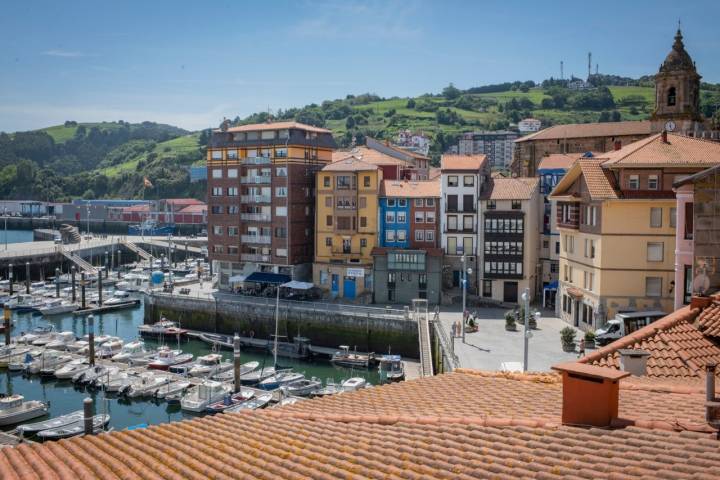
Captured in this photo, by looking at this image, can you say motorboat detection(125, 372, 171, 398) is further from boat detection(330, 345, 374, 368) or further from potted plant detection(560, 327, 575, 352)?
potted plant detection(560, 327, 575, 352)

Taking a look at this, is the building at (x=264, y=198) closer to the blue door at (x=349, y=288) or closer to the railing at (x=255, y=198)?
the railing at (x=255, y=198)

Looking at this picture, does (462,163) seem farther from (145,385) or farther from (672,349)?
(672,349)

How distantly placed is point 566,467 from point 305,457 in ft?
12.6

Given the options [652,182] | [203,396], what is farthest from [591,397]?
[652,182]

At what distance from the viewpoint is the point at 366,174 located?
69.4 meters

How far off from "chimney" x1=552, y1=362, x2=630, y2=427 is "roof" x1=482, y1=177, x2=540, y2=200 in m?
53.4

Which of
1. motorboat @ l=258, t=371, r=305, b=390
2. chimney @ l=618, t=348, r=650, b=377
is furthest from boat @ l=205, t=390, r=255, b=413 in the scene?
chimney @ l=618, t=348, r=650, b=377

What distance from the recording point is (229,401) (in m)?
44.7

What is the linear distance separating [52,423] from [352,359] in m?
23.0

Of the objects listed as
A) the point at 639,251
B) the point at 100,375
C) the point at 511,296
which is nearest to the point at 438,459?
the point at 639,251

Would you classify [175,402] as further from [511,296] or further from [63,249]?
[63,249]

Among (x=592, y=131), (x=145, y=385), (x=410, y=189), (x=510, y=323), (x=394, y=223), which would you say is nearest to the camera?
(x=145, y=385)

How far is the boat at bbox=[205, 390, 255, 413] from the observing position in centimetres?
4398

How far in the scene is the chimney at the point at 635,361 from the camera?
1572cm
